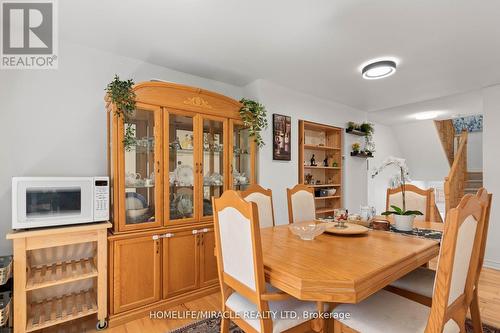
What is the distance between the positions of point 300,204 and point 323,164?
1.86 m

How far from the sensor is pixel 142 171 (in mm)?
2238

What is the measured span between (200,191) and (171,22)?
57.9 inches

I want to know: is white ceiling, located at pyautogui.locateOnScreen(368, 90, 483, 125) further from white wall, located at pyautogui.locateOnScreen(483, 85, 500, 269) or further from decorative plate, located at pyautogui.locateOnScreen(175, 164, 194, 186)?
decorative plate, located at pyautogui.locateOnScreen(175, 164, 194, 186)

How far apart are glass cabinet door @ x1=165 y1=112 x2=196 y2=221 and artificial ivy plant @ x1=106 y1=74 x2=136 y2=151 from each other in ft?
1.16

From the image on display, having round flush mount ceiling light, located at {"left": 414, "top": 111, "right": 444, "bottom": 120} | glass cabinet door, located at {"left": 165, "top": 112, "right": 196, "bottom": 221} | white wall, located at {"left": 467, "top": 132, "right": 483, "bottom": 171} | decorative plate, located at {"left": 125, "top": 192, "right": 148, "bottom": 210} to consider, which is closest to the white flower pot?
glass cabinet door, located at {"left": 165, "top": 112, "right": 196, "bottom": 221}

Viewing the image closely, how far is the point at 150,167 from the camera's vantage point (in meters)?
2.26

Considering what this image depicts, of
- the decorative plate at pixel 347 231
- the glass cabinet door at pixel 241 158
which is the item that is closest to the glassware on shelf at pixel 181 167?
the glass cabinet door at pixel 241 158

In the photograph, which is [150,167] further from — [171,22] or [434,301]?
[434,301]

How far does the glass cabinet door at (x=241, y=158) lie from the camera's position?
9.23ft

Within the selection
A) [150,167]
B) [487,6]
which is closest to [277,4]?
[487,6]

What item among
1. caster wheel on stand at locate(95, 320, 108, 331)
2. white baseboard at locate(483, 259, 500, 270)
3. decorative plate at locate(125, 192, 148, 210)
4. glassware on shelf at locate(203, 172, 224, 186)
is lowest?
white baseboard at locate(483, 259, 500, 270)

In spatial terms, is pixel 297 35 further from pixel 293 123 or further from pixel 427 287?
pixel 427 287

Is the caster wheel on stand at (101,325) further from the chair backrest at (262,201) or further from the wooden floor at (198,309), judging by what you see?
the chair backrest at (262,201)

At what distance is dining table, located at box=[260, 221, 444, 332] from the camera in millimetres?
1031
